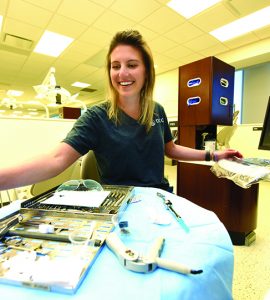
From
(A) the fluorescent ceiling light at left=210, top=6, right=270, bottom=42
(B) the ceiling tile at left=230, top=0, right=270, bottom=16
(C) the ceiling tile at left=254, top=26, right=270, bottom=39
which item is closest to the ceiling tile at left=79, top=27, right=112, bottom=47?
(A) the fluorescent ceiling light at left=210, top=6, right=270, bottom=42

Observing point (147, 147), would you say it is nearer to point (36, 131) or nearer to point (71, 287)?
point (71, 287)

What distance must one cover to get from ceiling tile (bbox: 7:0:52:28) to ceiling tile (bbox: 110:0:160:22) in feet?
3.13

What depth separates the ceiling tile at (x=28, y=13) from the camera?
2.72m

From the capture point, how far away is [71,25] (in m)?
3.23

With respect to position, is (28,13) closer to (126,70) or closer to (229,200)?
(126,70)

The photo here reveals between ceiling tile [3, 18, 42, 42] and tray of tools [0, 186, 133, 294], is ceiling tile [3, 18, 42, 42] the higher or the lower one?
the higher one

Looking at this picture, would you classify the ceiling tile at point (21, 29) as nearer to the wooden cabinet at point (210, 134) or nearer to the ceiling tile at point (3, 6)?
the ceiling tile at point (3, 6)

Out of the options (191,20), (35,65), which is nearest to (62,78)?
(35,65)

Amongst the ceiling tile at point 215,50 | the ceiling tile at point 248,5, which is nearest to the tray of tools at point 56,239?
the ceiling tile at point 248,5

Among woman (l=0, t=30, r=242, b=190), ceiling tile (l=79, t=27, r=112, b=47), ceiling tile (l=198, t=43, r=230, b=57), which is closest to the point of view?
woman (l=0, t=30, r=242, b=190)

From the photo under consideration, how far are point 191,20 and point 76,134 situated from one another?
10.3 ft

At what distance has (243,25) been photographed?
11.0 ft

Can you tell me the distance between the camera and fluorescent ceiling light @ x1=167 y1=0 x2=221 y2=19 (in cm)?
271

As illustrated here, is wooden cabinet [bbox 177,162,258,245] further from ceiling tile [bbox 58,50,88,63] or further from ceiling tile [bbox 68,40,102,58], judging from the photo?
ceiling tile [bbox 58,50,88,63]
